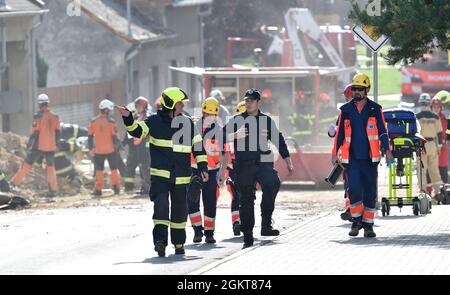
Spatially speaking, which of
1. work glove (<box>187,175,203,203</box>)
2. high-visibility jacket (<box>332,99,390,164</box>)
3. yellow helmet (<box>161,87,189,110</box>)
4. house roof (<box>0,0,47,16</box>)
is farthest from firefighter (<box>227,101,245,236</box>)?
house roof (<box>0,0,47,16</box>)

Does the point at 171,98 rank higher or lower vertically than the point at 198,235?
higher

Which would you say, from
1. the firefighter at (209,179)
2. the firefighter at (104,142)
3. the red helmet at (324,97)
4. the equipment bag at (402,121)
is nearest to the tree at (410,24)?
the equipment bag at (402,121)

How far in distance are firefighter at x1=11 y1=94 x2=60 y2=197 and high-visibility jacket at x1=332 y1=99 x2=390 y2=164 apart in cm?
1121

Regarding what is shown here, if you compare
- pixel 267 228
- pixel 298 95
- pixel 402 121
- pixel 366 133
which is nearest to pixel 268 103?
pixel 298 95

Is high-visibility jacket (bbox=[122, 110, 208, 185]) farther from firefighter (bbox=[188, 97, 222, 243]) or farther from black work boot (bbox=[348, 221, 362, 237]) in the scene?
black work boot (bbox=[348, 221, 362, 237])

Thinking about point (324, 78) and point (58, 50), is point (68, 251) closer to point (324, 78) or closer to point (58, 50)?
point (324, 78)

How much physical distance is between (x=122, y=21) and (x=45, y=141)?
17.9m

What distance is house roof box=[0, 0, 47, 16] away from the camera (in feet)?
109

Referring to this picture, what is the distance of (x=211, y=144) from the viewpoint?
1759 cm

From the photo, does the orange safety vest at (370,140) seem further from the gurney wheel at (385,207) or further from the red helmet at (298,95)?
the red helmet at (298,95)

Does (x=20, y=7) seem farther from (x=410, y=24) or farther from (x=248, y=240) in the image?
(x=248, y=240)

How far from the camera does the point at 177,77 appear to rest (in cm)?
5000
